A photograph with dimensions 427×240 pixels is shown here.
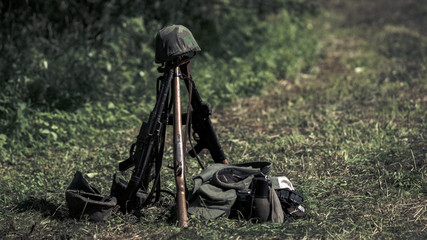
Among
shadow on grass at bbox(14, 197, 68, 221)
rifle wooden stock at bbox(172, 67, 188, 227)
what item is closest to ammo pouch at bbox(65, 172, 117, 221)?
shadow on grass at bbox(14, 197, 68, 221)

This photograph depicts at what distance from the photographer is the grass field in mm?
4203

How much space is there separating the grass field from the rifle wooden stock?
124 mm

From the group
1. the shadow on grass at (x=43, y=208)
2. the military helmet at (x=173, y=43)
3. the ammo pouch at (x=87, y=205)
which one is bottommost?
the shadow on grass at (x=43, y=208)

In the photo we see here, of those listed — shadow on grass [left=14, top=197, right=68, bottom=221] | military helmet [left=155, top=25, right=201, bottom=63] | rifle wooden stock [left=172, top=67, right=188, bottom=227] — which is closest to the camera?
rifle wooden stock [left=172, top=67, right=188, bottom=227]

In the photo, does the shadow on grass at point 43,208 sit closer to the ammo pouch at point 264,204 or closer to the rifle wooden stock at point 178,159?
the rifle wooden stock at point 178,159

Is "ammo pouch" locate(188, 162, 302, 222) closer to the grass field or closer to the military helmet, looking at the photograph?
the grass field

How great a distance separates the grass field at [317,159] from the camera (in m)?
4.20

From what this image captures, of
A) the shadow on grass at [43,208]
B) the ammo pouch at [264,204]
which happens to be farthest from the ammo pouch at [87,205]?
the ammo pouch at [264,204]

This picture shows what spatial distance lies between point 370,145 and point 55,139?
3688mm

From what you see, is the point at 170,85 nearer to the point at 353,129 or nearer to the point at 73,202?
the point at 73,202

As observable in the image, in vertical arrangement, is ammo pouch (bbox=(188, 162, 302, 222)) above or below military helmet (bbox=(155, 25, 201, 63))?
below

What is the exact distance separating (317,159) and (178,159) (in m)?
1.94

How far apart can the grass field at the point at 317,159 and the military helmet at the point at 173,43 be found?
4.33 ft

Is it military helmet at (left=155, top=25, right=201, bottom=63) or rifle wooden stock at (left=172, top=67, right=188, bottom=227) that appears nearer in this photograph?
rifle wooden stock at (left=172, top=67, right=188, bottom=227)
